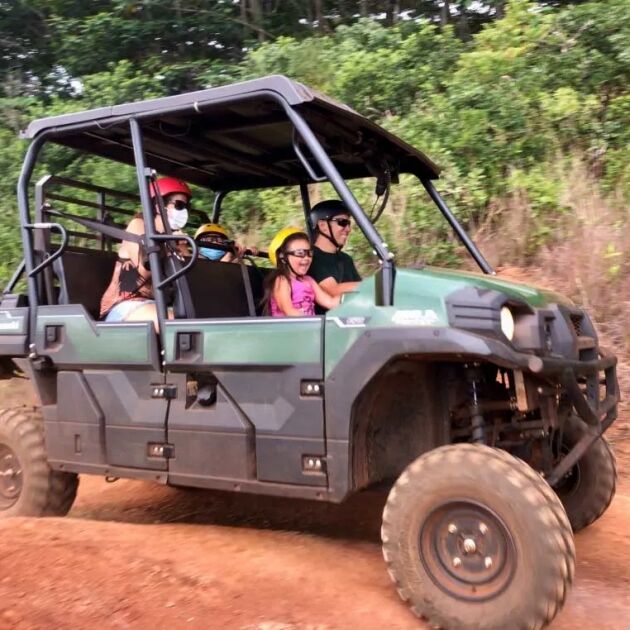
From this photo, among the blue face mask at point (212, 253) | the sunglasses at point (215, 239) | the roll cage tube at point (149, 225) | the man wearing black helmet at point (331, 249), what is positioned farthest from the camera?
the blue face mask at point (212, 253)

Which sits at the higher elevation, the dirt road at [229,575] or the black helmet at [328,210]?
the black helmet at [328,210]

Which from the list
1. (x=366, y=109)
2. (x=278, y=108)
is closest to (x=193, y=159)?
(x=278, y=108)

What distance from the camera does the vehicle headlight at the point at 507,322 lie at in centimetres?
296

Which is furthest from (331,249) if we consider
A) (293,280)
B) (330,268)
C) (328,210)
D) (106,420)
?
(106,420)

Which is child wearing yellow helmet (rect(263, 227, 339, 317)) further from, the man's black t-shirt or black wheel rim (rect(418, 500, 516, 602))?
black wheel rim (rect(418, 500, 516, 602))

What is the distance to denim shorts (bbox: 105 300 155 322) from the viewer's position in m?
4.08

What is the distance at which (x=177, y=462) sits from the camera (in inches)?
146

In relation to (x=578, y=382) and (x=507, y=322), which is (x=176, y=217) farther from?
(x=578, y=382)

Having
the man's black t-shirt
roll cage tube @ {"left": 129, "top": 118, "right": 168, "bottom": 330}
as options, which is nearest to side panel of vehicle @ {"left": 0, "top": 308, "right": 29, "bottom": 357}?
roll cage tube @ {"left": 129, "top": 118, "right": 168, "bottom": 330}

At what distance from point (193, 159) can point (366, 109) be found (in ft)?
20.3

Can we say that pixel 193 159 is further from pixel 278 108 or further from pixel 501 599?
pixel 501 599

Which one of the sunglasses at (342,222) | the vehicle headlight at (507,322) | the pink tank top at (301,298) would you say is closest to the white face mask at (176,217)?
the pink tank top at (301,298)

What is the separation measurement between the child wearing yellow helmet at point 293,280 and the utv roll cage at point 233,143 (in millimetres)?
430

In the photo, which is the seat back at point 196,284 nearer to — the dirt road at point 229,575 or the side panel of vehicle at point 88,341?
the side panel of vehicle at point 88,341
